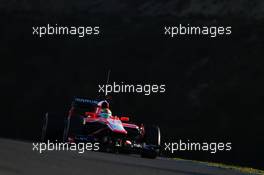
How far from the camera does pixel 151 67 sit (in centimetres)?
4197

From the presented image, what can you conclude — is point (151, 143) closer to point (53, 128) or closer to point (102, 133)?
point (102, 133)

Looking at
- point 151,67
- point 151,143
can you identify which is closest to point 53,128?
point 151,143

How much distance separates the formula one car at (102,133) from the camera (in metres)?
19.0

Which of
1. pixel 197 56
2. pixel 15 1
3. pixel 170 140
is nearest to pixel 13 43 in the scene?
pixel 15 1

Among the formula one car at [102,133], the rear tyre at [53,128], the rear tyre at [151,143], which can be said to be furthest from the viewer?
the rear tyre at [151,143]

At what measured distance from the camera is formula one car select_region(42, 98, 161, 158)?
1897 centimetres

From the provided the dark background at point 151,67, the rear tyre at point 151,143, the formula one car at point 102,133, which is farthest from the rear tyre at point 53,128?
the dark background at point 151,67

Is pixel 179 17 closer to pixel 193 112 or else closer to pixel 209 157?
pixel 193 112

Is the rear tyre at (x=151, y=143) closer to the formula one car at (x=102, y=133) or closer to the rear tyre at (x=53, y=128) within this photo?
the formula one car at (x=102, y=133)

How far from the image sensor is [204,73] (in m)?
39.4

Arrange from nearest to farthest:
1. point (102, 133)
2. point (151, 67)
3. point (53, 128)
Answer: point (53, 128) < point (102, 133) < point (151, 67)

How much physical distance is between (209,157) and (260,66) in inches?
462

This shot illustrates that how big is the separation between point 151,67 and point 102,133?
2251 cm

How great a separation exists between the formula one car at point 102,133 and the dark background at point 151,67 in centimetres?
776
